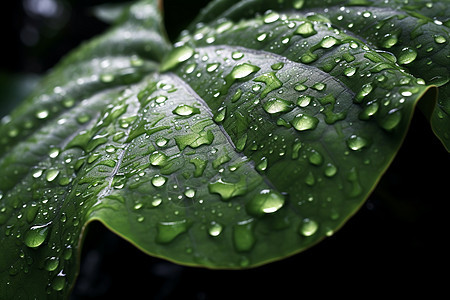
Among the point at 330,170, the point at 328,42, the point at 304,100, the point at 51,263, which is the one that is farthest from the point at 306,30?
the point at 51,263

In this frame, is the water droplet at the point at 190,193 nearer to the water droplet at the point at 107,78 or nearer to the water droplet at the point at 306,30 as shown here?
the water droplet at the point at 306,30

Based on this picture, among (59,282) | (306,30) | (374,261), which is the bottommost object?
(374,261)

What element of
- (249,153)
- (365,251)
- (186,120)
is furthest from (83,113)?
(365,251)

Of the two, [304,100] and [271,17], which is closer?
[304,100]

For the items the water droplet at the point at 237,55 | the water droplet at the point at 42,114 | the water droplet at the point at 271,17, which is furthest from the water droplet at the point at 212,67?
the water droplet at the point at 42,114

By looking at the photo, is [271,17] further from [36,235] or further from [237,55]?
[36,235]

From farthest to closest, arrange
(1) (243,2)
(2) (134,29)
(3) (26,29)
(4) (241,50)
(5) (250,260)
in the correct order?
(3) (26,29)
(2) (134,29)
(1) (243,2)
(4) (241,50)
(5) (250,260)

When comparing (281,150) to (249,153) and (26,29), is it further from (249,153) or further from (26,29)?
(26,29)
